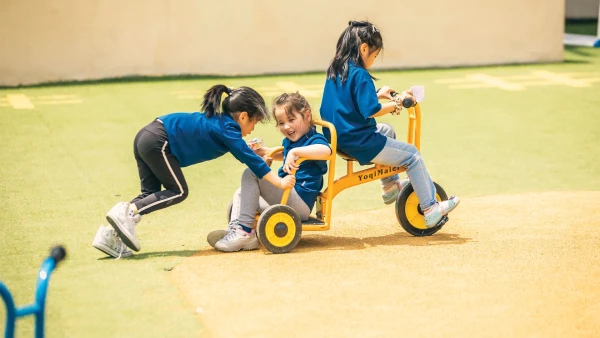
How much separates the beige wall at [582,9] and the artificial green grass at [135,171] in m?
5.49

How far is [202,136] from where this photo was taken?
5.57 metres

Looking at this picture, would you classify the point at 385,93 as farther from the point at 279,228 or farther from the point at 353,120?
the point at 279,228

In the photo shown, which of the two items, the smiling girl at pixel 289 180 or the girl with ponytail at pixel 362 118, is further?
the girl with ponytail at pixel 362 118

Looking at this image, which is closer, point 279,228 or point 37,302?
point 37,302

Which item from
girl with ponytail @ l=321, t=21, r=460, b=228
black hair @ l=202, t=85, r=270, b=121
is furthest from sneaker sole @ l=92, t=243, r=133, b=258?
girl with ponytail @ l=321, t=21, r=460, b=228

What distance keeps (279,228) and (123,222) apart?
93 centimetres

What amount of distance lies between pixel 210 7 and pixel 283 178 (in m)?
7.65

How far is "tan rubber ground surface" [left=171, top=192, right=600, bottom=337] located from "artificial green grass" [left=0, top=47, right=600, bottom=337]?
23 centimetres

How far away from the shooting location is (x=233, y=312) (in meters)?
4.62

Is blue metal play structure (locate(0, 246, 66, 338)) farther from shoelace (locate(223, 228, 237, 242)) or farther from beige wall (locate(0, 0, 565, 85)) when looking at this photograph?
beige wall (locate(0, 0, 565, 85))

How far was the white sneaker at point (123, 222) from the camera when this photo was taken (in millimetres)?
5410

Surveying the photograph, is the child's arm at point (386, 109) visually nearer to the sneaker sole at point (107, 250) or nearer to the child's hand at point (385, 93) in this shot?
the child's hand at point (385, 93)

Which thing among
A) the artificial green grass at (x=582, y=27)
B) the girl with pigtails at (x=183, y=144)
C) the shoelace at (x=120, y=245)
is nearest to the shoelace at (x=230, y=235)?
the girl with pigtails at (x=183, y=144)

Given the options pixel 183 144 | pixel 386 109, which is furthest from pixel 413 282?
pixel 183 144
